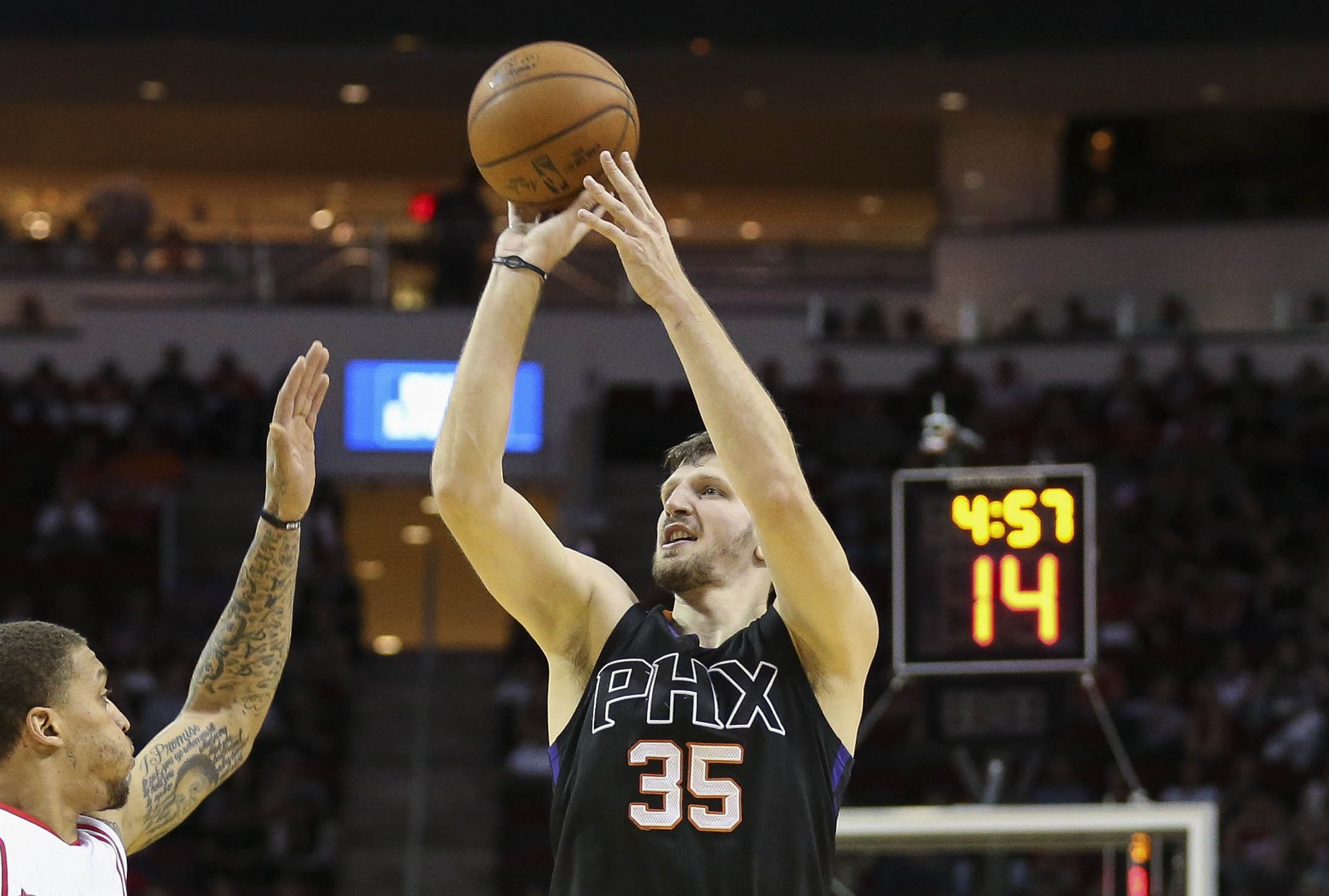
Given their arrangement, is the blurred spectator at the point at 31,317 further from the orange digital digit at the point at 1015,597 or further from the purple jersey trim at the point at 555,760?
the purple jersey trim at the point at 555,760

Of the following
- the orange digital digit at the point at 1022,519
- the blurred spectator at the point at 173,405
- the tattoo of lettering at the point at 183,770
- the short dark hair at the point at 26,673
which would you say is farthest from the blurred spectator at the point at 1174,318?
the short dark hair at the point at 26,673

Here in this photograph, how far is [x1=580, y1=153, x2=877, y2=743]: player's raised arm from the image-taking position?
10.2 feet

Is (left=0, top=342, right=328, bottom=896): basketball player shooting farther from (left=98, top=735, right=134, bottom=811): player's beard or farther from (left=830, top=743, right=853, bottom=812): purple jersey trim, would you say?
(left=830, top=743, right=853, bottom=812): purple jersey trim

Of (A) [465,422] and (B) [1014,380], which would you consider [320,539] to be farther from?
(A) [465,422]

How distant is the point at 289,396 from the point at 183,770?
2.47ft

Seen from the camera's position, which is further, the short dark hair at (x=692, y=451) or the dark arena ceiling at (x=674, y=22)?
the dark arena ceiling at (x=674, y=22)

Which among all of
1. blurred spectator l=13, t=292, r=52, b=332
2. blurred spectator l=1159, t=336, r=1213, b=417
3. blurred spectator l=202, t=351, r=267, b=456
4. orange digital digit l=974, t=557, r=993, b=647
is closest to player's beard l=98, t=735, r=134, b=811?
orange digital digit l=974, t=557, r=993, b=647

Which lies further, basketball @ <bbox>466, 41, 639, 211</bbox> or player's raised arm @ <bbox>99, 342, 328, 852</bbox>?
player's raised arm @ <bbox>99, 342, 328, 852</bbox>

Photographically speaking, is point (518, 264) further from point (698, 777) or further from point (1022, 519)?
point (1022, 519)

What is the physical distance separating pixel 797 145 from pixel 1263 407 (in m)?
7.76

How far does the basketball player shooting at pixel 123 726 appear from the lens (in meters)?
3.11

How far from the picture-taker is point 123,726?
326 cm

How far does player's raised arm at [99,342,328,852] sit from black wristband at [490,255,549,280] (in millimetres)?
552

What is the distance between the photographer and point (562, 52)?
3826 mm
